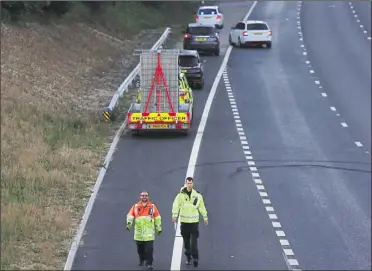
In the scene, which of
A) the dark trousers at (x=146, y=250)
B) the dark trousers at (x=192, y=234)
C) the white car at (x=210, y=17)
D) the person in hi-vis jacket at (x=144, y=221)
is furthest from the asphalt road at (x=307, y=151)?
the white car at (x=210, y=17)

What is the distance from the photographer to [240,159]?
23.6m

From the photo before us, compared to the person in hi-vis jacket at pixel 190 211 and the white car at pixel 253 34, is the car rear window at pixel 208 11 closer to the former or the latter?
the white car at pixel 253 34

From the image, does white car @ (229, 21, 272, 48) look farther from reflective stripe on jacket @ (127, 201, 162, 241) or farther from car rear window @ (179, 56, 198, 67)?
reflective stripe on jacket @ (127, 201, 162, 241)

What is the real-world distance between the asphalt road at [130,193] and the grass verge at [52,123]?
1.42 ft

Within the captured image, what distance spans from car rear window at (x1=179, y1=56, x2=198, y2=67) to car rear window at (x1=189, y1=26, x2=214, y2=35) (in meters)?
10.3

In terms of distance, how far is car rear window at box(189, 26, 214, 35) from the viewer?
44156mm

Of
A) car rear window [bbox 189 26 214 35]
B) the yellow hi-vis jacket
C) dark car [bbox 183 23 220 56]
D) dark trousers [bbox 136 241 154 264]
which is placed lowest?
dark trousers [bbox 136 241 154 264]

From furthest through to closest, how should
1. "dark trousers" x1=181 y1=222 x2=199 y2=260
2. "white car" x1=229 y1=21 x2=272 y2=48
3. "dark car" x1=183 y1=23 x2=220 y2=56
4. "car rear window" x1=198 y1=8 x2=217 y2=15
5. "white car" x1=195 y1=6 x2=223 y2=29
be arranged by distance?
"car rear window" x1=198 y1=8 x2=217 y2=15, "white car" x1=195 y1=6 x2=223 y2=29, "white car" x1=229 y1=21 x2=272 y2=48, "dark car" x1=183 y1=23 x2=220 y2=56, "dark trousers" x1=181 y1=222 x2=199 y2=260

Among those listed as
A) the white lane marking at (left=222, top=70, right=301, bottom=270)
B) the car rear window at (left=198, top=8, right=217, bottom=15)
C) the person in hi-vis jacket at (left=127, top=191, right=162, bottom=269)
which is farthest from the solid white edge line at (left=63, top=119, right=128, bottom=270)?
the car rear window at (left=198, top=8, right=217, bottom=15)

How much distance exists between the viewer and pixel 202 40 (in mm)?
43781

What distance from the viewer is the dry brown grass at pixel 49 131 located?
16.2 metres

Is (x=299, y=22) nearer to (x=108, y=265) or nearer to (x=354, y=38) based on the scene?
(x=354, y=38)

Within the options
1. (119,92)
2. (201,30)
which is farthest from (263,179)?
(201,30)

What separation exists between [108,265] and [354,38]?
41.3m
